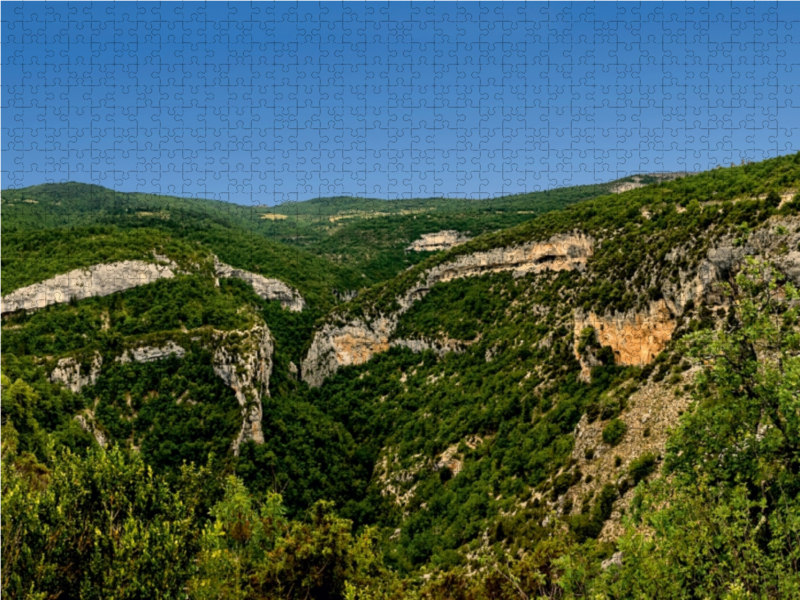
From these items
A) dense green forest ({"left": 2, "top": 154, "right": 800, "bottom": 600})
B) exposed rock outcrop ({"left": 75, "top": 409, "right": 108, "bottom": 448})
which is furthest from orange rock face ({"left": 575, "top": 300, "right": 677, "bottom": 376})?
exposed rock outcrop ({"left": 75, "top": 409, "right": 108, "bottom": 448})

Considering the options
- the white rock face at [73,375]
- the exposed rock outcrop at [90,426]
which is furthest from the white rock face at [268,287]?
the exposed rock outcrop at [90,426]

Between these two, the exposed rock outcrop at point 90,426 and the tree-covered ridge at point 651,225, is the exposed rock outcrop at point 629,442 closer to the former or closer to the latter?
the tree-covered ridge at point 651,225

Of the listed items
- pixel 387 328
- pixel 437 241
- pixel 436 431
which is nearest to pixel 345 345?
pixel 387 328

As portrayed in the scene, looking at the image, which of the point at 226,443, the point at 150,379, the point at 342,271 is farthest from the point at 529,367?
the point at 342,271

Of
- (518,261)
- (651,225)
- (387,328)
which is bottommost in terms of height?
(387,328)

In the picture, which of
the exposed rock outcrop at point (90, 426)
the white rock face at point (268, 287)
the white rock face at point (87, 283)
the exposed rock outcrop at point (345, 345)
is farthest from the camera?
the white rock face at point (268, 287)

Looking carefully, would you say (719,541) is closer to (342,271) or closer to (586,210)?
(586,210)

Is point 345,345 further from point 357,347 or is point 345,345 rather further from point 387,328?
point 387,328
